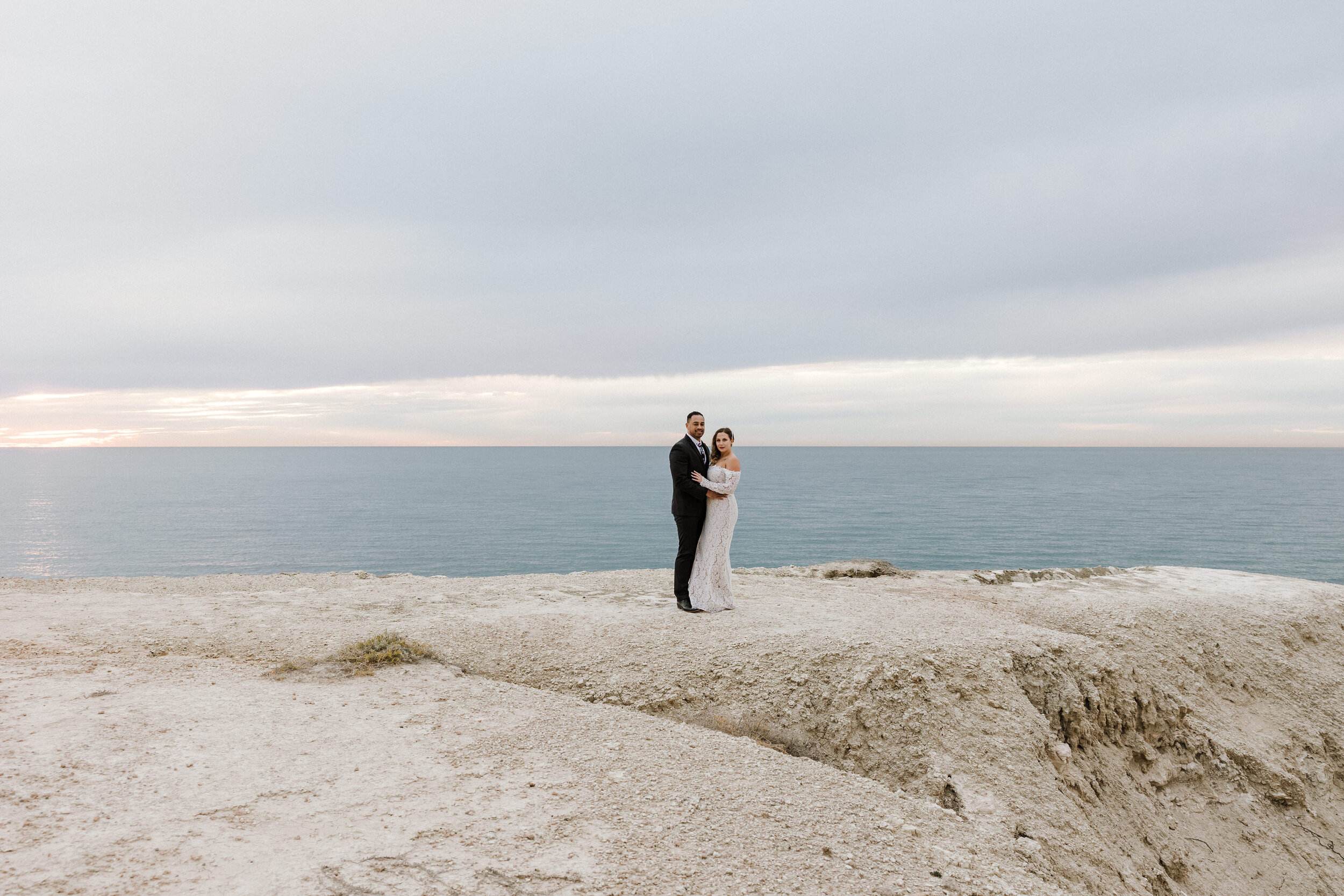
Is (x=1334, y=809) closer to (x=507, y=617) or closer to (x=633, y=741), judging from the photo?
(x=633, y=741)

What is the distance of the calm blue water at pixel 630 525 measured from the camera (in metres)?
46.8

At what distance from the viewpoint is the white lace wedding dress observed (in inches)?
490

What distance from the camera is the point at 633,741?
299 inches

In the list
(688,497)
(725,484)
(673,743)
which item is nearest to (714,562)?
(688,497)

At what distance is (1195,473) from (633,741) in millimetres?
182007

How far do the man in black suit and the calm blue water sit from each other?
3196cm

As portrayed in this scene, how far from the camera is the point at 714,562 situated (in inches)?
492

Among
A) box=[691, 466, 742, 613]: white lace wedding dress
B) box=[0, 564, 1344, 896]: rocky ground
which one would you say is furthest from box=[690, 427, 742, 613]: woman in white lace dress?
box=[0, 564, 1344, 896]: rocky ground

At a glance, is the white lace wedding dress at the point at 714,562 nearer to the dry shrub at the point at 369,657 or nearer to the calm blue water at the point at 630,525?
the dry shrub at the point at 369,657

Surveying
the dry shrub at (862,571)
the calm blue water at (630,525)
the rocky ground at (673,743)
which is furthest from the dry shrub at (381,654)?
the calm blue water at (630,525)

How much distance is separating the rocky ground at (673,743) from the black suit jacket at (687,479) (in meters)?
1.94

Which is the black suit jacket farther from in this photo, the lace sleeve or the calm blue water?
the calm blue water

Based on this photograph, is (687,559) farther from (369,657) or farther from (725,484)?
(369,657)

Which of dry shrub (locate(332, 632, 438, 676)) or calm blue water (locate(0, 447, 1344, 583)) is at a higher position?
dry shrub (locate(332, 632, 438, 676))
